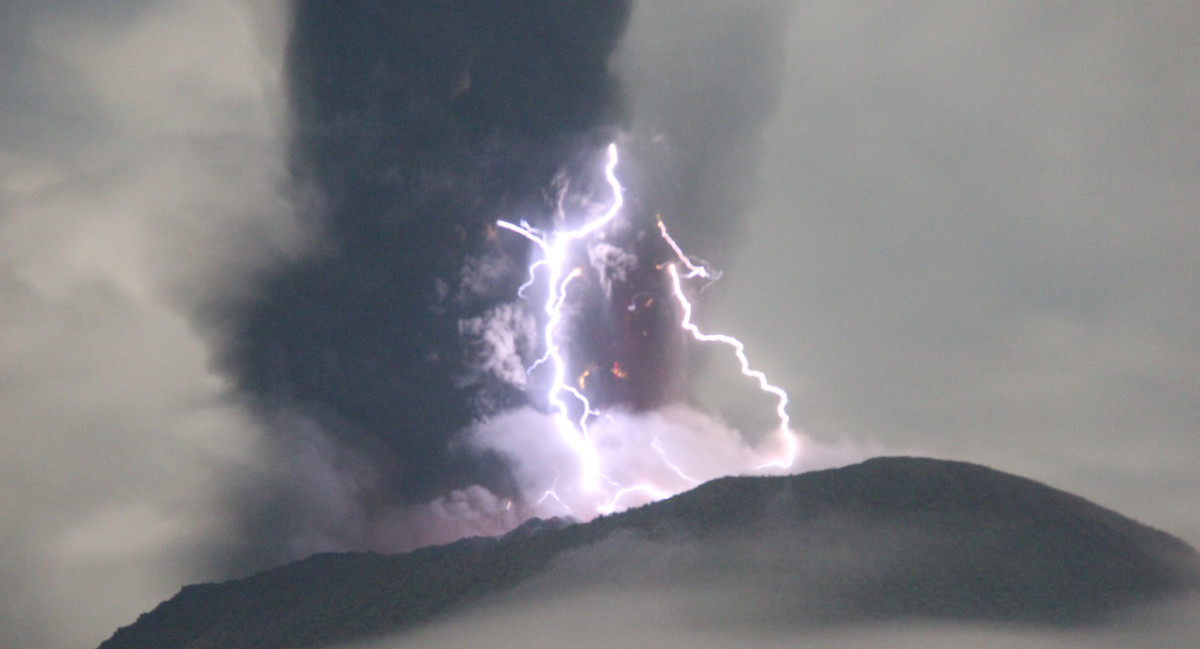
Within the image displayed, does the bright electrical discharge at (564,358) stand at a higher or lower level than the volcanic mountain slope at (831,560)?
higher

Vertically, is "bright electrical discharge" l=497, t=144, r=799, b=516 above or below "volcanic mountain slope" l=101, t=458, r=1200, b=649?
above

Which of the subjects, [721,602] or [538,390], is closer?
[721,602]

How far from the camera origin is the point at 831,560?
16.7 meters

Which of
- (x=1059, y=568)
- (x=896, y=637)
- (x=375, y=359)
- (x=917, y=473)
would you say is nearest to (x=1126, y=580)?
(x=1059, y=568)

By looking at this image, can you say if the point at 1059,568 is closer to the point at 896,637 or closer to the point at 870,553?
the point at 870,553

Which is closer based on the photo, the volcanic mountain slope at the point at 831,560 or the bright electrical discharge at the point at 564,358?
the volcanic mountain slope at the point at 831,560

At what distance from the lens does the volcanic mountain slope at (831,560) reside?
15648 mm

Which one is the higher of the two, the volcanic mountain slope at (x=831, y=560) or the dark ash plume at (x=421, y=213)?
the dark ash plume at (x=421, y=213)

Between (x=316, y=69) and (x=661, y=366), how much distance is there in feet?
44.5

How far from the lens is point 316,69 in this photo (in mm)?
27109

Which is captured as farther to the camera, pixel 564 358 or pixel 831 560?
pixel 564 358

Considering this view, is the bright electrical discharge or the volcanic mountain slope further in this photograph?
the bright electrical discharge

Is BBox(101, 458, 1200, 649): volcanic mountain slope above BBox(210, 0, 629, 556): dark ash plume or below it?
below

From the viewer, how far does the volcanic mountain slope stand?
15648mm
